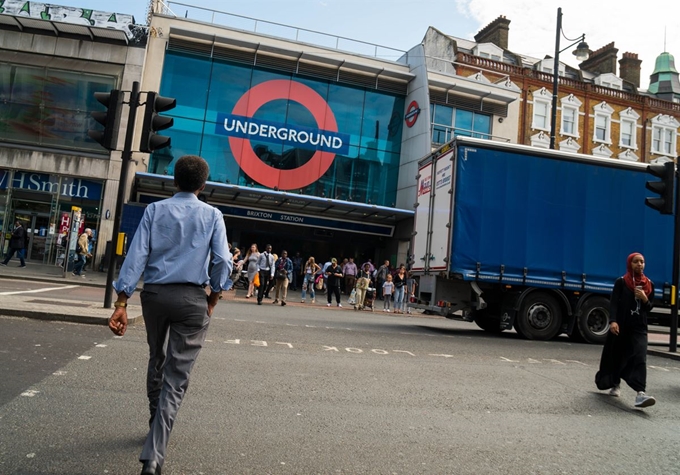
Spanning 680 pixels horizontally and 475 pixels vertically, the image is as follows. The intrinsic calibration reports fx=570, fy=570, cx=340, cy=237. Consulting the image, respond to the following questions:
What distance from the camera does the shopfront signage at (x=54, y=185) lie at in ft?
79.5

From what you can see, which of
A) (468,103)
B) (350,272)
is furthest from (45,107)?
(468,103)

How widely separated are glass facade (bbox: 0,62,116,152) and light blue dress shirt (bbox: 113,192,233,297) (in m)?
23.7

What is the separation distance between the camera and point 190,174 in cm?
352

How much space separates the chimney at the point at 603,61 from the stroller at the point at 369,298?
2828 cm

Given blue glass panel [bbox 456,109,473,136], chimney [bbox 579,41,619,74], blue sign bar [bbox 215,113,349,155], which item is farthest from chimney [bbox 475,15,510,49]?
blue sign bar [bbox 215,113,349,155]

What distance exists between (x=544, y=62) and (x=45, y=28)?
2846 cm

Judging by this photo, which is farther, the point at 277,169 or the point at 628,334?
the point at 277,169

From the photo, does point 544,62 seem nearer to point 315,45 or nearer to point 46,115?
point 315,45

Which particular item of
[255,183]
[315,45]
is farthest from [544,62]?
[255,183]

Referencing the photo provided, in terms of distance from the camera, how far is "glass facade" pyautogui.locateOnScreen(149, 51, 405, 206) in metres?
25.8

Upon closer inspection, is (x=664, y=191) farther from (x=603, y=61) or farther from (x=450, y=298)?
(x=603, y=61)

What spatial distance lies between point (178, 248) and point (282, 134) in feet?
78.6

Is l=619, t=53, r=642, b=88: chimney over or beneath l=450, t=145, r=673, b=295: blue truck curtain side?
over

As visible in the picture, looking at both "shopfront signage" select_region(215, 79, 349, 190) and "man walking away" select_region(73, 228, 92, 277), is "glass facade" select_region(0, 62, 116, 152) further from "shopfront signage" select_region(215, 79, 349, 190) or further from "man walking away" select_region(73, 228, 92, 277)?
"man walking away" select_region(73, 228, 92, 277)
